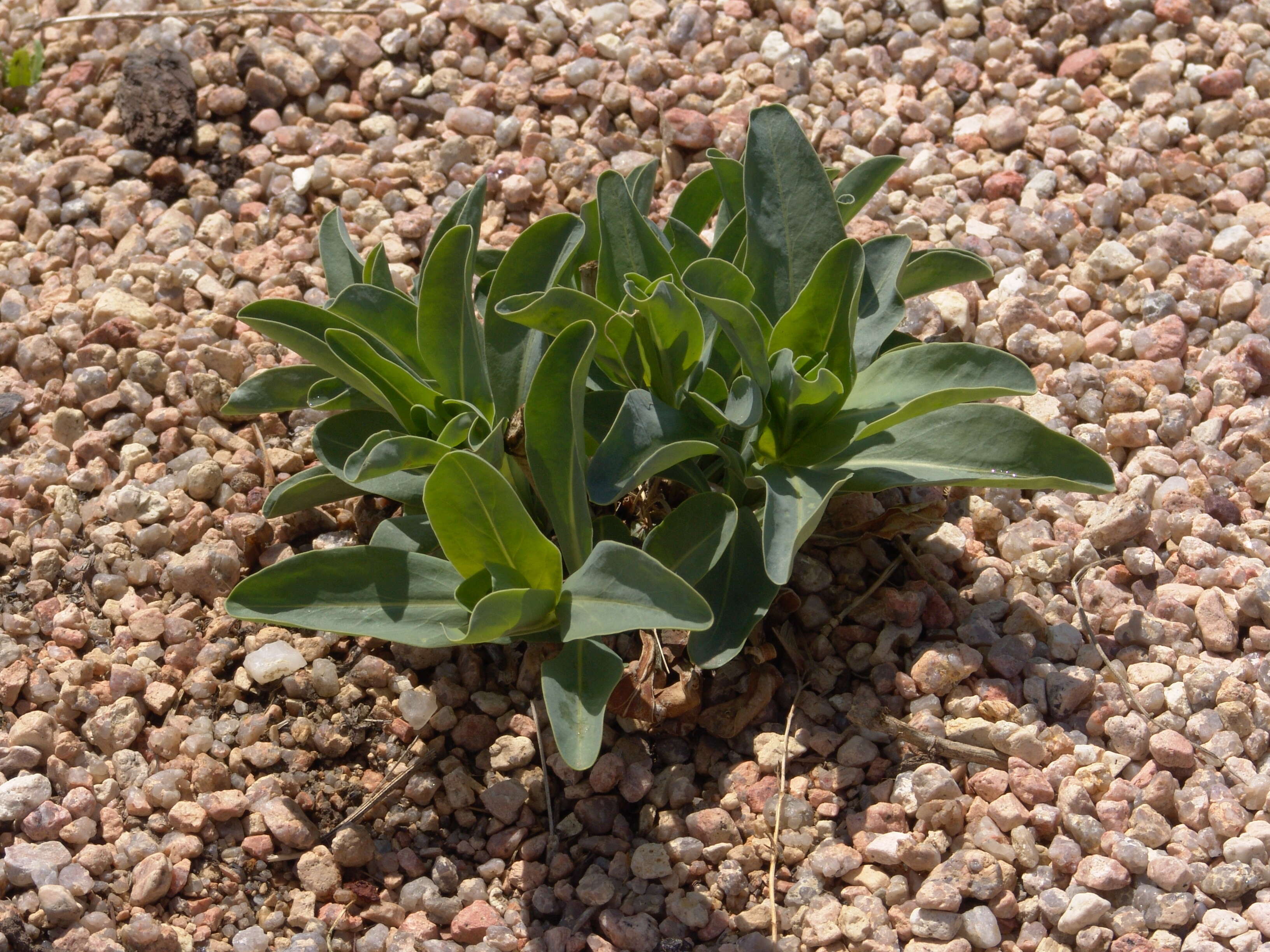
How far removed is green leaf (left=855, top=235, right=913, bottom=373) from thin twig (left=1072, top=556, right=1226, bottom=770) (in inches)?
24.9

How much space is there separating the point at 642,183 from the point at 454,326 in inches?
23.5

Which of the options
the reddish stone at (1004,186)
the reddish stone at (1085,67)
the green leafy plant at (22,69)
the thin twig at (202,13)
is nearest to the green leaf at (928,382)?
the reddish stone at (1004,186)

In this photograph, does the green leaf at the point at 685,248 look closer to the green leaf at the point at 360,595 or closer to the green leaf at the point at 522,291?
the green leaf at the point at 522,291

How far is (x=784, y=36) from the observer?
3418 mm

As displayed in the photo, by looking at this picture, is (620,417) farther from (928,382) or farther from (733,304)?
(928,382)

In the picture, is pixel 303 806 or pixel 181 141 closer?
pixel 303 806

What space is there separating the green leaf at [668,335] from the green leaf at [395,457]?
39 cm

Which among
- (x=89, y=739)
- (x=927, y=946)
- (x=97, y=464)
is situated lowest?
(x=927, y=946)

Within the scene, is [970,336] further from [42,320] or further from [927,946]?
[42,320]

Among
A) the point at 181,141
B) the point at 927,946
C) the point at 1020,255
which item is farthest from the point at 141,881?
the point at 1020,255

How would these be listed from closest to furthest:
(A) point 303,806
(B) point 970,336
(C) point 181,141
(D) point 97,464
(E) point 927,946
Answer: (E) point 927,946, (A) point 303,806, (D) point 97,464, (B) point 970,336, (C) point 181,141

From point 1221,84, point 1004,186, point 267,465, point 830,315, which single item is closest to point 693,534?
point 830,315

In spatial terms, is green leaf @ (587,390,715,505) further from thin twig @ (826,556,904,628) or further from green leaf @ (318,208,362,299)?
green leaf @ (318,208,362,299)

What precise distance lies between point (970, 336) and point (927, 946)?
1434mm
